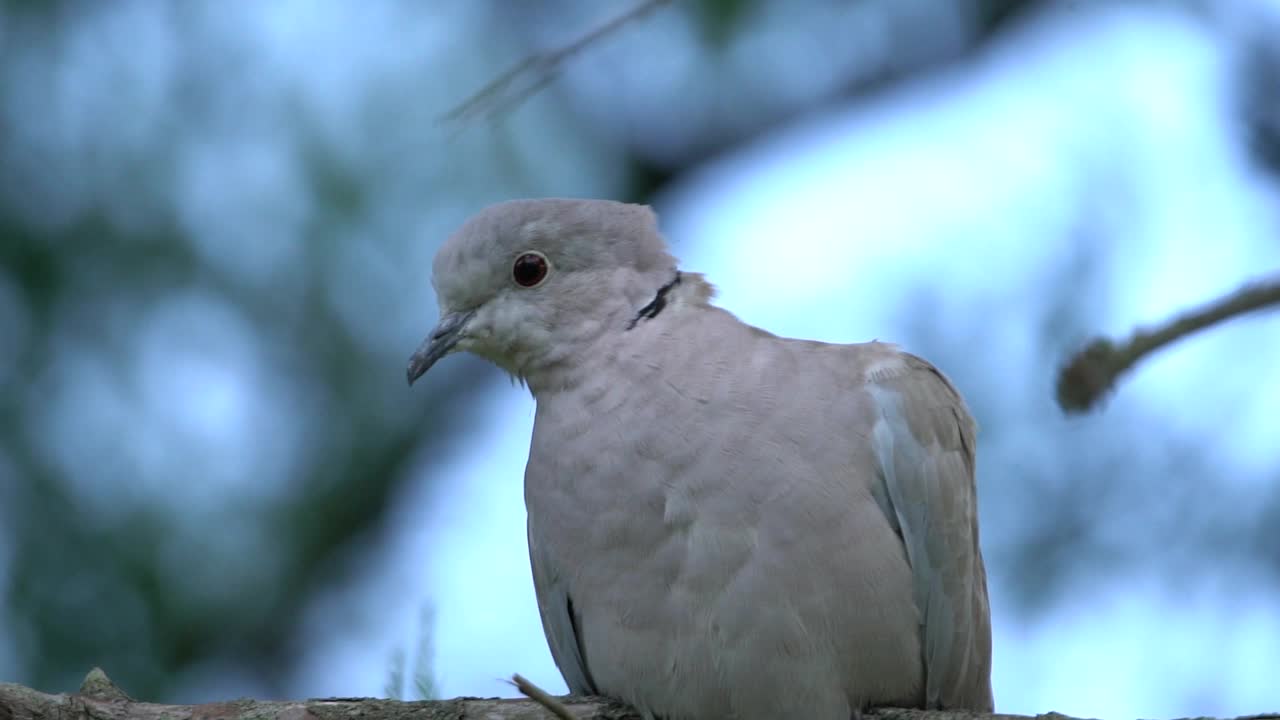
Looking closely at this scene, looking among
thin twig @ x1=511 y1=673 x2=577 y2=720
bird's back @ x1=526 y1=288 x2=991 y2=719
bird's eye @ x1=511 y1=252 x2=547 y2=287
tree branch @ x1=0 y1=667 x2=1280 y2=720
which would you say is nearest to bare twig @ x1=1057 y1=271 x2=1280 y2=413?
thin twig @ x1=511 y1=673 x2=577 y2=720

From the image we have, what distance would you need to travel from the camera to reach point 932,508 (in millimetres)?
3088

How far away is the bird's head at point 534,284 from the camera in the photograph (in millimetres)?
3232

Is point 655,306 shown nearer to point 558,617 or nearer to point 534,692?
point 558,617

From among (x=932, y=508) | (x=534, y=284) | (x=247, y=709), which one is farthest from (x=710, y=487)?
(x=247, y=709)

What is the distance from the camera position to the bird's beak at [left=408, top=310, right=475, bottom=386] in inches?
127

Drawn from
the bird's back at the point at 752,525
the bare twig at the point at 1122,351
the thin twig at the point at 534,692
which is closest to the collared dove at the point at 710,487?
the bird's back at the point at 752,525

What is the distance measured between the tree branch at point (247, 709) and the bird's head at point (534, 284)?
2.55 feet

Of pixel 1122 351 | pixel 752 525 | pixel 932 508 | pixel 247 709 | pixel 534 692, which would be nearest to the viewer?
pixel 1122 351

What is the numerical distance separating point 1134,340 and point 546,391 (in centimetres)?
184

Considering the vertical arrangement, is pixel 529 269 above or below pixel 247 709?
above

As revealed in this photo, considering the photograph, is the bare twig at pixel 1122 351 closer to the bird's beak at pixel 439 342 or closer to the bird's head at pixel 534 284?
the bird's head at pixel 534 284

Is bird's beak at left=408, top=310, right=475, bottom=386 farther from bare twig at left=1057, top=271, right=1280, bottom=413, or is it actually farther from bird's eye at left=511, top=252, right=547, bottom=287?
bare twig at left=1057, top=271, right=1280, bottom=413

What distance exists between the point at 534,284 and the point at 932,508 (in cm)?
95

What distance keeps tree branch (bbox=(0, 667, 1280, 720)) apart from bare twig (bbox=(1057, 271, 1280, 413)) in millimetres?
1170
